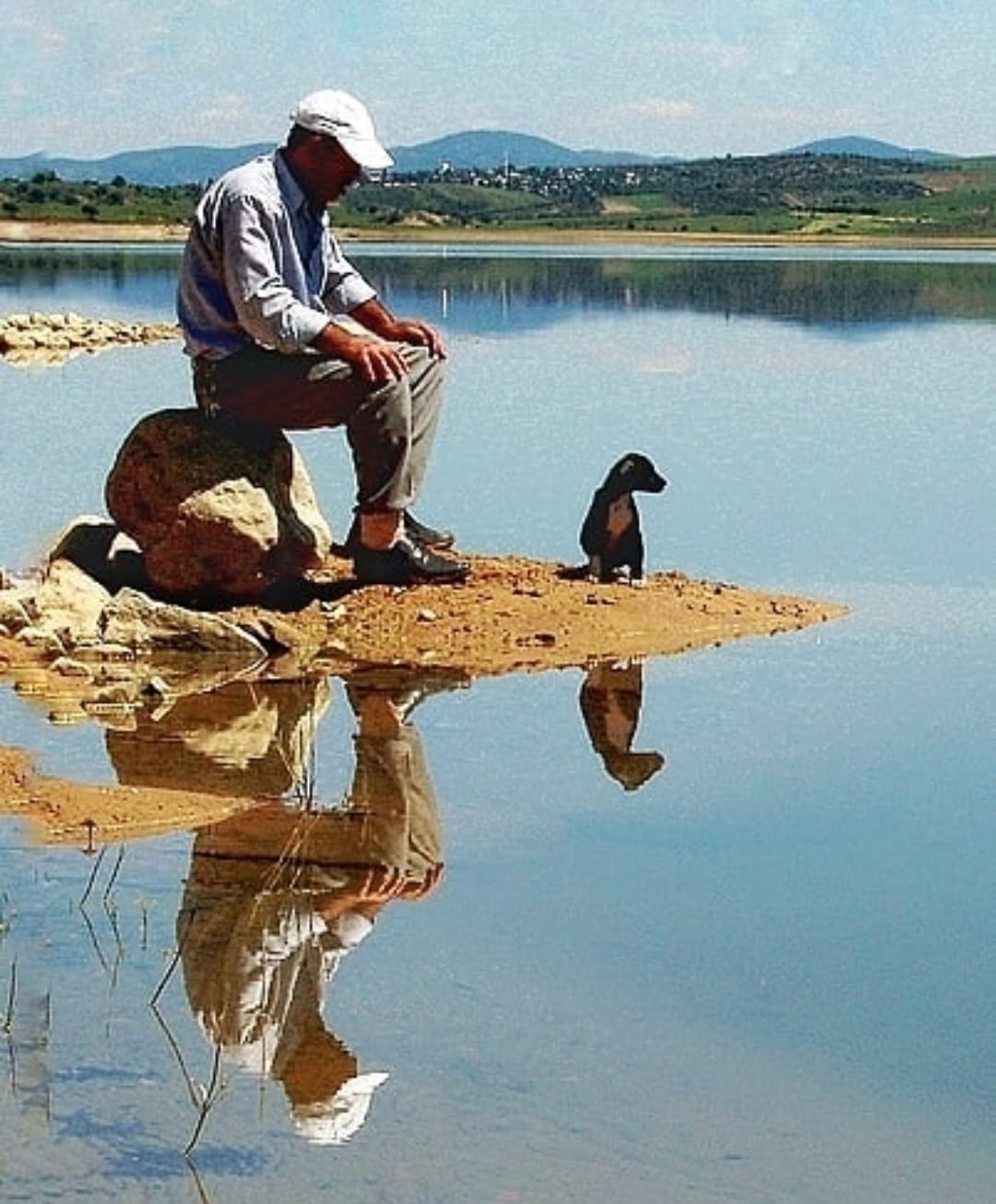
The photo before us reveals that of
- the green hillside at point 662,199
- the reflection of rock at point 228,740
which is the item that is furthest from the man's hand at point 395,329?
the green hillside at point 662,199

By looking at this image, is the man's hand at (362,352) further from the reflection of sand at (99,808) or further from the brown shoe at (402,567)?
the reflection of sand at (99,808)

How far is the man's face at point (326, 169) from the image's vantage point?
33.3 ft

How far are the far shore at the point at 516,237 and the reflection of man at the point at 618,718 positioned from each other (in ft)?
292

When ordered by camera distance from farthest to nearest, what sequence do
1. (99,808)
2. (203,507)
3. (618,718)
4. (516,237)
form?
(516,237), (203,507), (618,718), (99,808)

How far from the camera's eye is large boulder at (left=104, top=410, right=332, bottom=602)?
1053 cm

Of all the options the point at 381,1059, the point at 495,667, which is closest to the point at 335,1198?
Result: the point at 381,1059

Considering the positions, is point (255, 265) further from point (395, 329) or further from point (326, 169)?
point (395, 329)

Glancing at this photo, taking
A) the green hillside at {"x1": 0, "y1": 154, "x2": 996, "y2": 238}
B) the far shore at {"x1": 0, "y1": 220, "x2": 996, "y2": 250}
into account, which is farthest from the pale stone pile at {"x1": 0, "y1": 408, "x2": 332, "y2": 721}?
the green hillside at {"x1": 0, "y1": 154, "x2": 996, "y2": 238}

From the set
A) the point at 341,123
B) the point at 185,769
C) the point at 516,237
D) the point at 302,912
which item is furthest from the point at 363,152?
the point at 516,237

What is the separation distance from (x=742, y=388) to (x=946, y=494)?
29.7 feet

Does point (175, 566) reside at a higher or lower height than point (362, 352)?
lower

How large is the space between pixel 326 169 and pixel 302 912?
4.53 metres

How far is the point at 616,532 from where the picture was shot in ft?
37.2

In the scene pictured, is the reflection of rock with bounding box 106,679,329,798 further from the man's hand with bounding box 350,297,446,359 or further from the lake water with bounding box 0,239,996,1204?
the man's hand with bounding box 350,297,446,359
